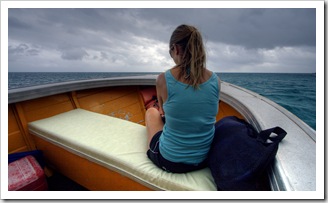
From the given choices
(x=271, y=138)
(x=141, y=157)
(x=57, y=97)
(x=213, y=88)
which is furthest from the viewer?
(x=57, y=97)

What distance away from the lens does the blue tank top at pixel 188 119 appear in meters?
1.02

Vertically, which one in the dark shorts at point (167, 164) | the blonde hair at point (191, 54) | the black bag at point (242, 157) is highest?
the blonde hair at point (191, 54)

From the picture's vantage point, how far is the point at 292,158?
82 centimetres

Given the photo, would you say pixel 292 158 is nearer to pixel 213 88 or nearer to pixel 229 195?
pixel 229 195

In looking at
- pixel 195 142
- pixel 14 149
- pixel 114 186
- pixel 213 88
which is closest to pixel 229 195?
pixel 195 142

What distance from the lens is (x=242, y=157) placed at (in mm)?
884

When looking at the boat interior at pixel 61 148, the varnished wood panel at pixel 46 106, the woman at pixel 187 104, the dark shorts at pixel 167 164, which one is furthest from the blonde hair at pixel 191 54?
the varnished wood panel at pixel 46 106

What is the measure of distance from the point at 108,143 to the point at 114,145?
0.23ft

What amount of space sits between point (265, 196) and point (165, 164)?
22.3 inches

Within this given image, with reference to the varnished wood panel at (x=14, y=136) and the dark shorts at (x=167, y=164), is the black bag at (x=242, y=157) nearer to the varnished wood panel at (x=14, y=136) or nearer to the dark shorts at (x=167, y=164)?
the dark shorts at (x=167, y=164)

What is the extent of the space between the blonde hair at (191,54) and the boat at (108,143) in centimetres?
58

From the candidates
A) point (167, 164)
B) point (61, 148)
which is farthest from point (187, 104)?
point (61, 148)

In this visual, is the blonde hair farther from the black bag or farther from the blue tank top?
the black bag

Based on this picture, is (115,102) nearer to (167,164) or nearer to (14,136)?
(14,136)
